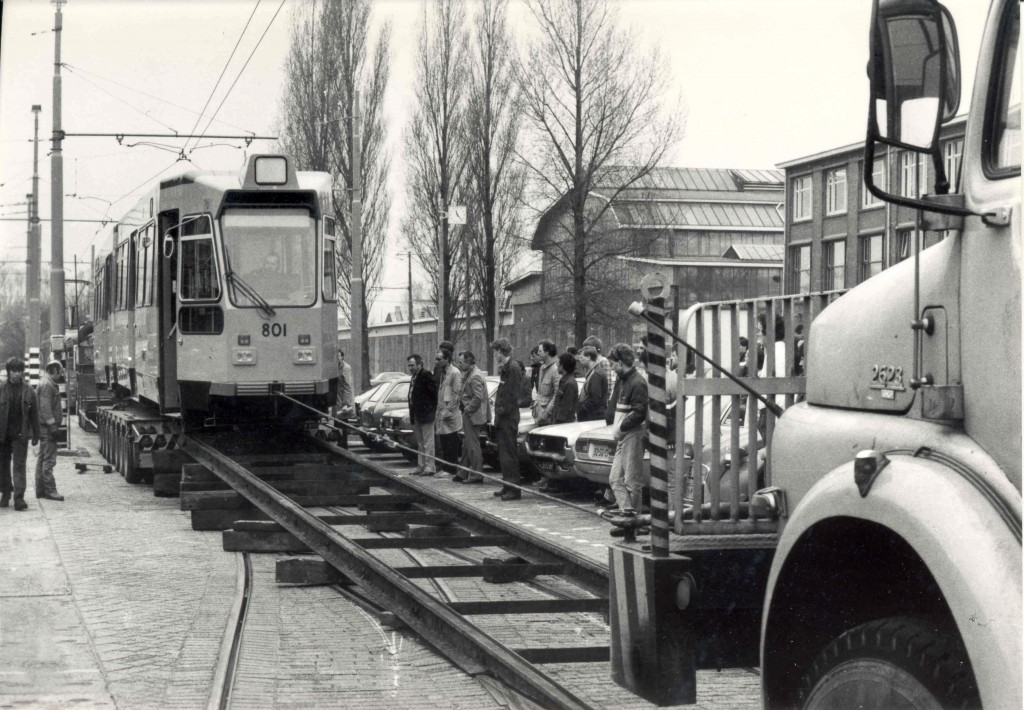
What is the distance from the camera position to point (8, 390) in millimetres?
15906

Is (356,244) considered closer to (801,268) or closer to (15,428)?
(15,428)

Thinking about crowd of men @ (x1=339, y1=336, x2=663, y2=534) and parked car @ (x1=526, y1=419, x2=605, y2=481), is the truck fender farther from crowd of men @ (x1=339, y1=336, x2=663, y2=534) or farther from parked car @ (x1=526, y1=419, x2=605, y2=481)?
parked car @ (x1=526, y1=419, x2=605, y2=481)

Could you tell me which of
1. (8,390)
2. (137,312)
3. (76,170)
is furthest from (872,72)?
(76,170)

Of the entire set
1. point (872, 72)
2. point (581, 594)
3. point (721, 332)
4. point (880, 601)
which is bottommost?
point (581, 594)

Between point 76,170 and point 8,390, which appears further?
point 76,170

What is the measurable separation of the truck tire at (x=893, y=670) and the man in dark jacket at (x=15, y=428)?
1381 centimetres

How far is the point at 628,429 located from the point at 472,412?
20.4 ft

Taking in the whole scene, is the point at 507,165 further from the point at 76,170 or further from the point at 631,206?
the point at 76,170

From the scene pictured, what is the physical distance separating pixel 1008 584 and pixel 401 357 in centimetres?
8907

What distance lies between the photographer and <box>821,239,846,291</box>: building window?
5106cm

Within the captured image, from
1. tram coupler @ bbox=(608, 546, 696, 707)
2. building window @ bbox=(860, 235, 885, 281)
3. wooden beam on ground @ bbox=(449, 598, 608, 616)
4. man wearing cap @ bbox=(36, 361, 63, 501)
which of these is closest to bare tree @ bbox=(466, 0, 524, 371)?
building window @ bbox=(860, 235, 885, 281)

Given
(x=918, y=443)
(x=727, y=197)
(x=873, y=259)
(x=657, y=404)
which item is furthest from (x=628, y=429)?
(x=727, y=197)

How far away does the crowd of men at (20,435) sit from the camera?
15.8m

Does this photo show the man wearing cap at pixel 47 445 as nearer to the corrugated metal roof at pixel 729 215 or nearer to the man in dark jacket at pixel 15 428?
the man in dark jacket at pixel 15 428
